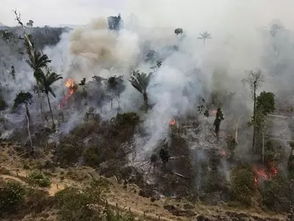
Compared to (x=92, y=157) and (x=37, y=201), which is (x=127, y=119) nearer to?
(x=92, y=157)

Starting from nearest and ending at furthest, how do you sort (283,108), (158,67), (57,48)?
1. (283,108)
2. (158,67)
3. (57,48)

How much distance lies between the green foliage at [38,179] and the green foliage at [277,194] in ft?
83.8

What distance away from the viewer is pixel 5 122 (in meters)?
76.5

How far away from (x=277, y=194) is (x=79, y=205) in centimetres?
2357

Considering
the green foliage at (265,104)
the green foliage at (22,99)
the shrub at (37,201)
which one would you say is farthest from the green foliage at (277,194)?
the green foliage at (22,99)

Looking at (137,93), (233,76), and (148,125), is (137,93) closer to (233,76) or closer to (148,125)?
(148,125)

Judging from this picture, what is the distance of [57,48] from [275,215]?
6972 cm

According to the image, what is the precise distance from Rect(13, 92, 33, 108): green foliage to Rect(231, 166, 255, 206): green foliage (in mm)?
37893

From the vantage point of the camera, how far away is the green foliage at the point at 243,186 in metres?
54.0

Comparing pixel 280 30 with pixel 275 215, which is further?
pixel 280 30

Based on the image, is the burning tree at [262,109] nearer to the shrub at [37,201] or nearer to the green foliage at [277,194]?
the green foliage at [277,194]

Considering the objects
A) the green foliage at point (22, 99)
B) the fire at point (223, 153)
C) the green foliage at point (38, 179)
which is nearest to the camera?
the green foliage at point (38, 179)

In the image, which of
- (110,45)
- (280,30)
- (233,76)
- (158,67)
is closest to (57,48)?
(110,45)

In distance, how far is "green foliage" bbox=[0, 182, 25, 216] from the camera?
49.4 metres
